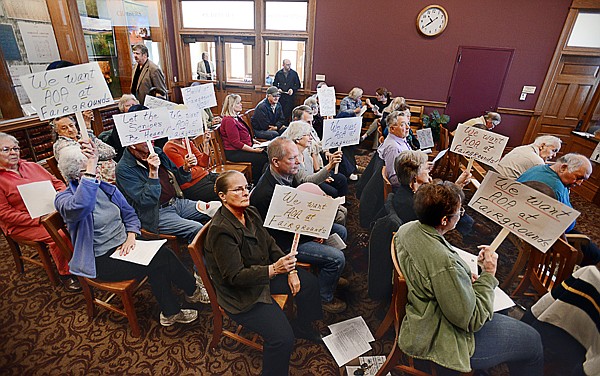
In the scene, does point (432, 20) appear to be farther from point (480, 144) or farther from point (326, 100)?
point (480, 144)

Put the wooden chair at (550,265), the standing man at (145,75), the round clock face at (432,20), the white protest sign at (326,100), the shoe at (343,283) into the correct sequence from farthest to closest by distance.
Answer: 1. the round clock face at (432,20)
2. the standing man at (145,75)
3. the white protest sign at (326,100)
4. the shoe at (343,283)
5. the wooden chair at (550,265)

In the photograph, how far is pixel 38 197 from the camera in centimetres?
196

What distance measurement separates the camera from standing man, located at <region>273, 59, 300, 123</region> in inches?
268

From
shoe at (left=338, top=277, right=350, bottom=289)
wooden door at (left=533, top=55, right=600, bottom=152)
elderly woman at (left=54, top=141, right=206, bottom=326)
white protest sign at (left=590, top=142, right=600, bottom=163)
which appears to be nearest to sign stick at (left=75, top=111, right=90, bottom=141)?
elderly woman at (left=54, top=141, right=206, bottom=326)

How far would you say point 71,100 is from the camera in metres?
1.97

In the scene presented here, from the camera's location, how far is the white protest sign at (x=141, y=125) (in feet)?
6.68

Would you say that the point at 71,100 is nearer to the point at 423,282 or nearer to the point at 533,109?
the point at 423,282

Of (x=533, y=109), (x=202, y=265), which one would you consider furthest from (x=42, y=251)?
(x=533, y=109)

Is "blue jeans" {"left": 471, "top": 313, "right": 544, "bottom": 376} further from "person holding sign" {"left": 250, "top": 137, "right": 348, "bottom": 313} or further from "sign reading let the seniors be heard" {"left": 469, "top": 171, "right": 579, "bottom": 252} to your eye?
"person holding sign" {"left": 250, "top": 137, "right": 348, "bottom": 313}

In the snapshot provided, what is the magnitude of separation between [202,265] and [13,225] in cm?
168

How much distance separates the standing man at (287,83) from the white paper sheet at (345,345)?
5.70 metres

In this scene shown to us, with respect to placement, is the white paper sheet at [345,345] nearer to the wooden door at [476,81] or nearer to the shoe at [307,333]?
the shoe at [307,333]

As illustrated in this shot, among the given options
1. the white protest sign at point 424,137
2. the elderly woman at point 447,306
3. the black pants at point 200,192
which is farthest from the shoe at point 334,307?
the white protest sign at point 424,137

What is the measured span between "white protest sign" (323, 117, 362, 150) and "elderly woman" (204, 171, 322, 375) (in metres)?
1.25
